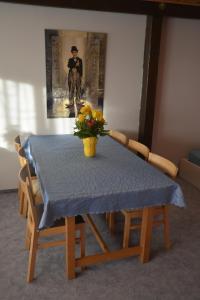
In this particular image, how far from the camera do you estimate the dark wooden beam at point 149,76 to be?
341 cm

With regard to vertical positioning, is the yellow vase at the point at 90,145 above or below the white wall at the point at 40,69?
below

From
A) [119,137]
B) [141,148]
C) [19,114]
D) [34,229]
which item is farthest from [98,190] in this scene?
[19,114]

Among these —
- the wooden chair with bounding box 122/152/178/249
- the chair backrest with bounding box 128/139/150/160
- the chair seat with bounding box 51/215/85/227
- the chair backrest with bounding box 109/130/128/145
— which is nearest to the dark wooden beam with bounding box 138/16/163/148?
the chair backrest with bounding box 109/130/128/145

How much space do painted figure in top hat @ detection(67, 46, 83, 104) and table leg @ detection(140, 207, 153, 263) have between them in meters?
1.88

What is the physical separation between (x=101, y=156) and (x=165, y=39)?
2.05m

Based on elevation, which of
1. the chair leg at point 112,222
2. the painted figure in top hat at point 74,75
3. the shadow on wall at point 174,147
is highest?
the painted figure in top hat at point 74,75

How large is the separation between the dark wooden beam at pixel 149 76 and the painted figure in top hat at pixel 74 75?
88cm

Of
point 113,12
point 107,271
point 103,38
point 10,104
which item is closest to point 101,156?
point 107,271

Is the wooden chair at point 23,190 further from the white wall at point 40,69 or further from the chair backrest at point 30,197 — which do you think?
the white wall at point 40,69

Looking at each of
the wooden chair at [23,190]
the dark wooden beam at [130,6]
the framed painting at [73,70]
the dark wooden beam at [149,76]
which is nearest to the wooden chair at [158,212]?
the wooden chair at [23,190]

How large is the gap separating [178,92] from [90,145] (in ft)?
6.67

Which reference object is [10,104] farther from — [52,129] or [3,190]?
[3,190]

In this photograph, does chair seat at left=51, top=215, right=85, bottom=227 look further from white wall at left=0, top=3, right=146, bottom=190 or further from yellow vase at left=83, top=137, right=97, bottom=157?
→ white wall at left=0, top=3, right=146, bottom=190

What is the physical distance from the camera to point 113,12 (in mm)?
3271
